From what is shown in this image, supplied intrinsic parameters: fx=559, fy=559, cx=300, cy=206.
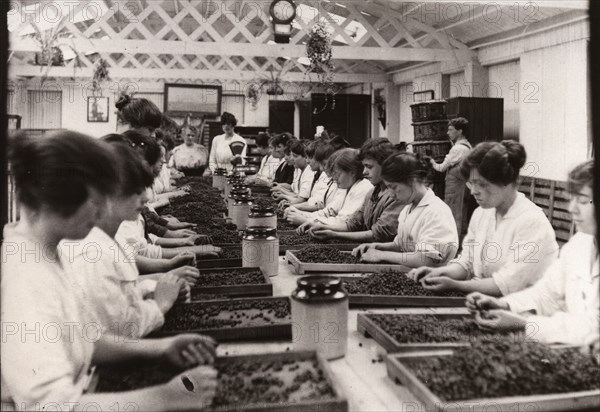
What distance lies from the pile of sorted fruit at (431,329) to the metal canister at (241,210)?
2165mm

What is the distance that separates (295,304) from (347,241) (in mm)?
1958

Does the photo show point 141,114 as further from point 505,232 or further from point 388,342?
point 388,342

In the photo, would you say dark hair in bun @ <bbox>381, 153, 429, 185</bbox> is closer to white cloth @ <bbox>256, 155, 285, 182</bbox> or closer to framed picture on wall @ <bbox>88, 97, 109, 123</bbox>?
white cloth @ <bbox>256, 155, 285, 182</bbox>

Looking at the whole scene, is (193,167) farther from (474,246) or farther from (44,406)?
(44,406)

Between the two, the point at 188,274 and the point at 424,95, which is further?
the point at 424,95

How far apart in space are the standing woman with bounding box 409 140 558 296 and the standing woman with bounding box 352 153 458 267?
301 millimetres

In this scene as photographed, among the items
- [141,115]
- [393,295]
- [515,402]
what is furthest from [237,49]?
[515,402]

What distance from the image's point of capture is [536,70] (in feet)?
24.9

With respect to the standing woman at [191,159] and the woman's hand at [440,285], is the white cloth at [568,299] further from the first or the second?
the standing woman at [191,159]

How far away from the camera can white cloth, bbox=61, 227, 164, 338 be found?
157cm

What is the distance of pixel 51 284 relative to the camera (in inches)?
45.2

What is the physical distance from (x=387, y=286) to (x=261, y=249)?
60cm

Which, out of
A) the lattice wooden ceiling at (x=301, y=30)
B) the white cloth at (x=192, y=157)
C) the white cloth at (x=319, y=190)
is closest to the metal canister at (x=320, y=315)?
the white cloth at (x=319, y=190)

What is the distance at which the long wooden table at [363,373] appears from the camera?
1.25 meters
